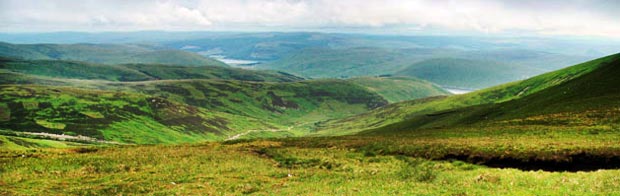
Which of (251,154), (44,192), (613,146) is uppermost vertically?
Result: (613,146)

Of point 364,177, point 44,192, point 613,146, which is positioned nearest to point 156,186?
point 44,192

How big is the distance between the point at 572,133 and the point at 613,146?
12278 mm

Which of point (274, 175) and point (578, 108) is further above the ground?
point (578, 108)

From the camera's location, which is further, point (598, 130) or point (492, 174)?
point (598, 130)

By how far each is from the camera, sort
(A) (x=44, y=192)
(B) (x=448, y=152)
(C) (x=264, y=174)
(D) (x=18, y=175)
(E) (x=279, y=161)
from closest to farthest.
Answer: (A) (x=44, y=192), (D) (x=18, y=175), (C) (x=264, y=174), (B) (x=448, y=152), (E) (x=279, y=161)

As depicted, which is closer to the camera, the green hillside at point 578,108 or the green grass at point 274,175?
the green grass at point 274,175

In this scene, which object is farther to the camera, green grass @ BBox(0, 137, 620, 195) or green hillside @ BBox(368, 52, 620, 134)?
A: green hillside @ BBox(368, 52, 620, 134)

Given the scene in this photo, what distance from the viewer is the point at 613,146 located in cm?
3375

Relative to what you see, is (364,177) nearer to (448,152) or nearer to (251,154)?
(448,152)

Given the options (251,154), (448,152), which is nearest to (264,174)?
(251,154)

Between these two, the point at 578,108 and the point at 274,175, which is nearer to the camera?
the point at 274,175

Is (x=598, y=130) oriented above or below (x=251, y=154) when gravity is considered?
above

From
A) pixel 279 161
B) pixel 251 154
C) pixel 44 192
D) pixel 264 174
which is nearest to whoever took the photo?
pixel 44 192

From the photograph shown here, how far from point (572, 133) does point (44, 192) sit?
171ft
